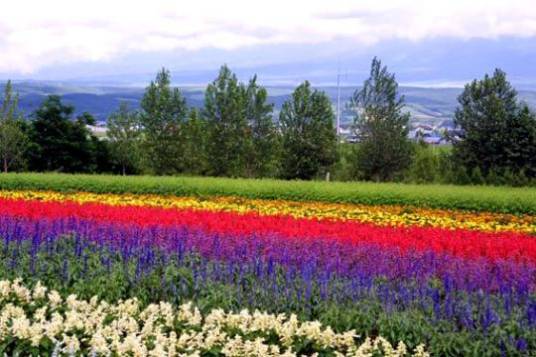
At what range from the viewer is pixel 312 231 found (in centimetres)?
1070

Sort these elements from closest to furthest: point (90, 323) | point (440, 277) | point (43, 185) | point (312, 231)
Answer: point (90, 323) < point (440, 277) < point (312, 231) < point (43, 185)

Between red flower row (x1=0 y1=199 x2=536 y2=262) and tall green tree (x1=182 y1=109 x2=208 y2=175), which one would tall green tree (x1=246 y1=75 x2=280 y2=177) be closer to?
tall green tree (x1=182 y1=109 x2=208 y2=175)

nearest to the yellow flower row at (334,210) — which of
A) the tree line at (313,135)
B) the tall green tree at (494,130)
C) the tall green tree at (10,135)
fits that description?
the tree line at (313,135)

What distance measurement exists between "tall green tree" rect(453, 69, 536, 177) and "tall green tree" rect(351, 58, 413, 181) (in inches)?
94.2

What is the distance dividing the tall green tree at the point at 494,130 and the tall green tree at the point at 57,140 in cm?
1862

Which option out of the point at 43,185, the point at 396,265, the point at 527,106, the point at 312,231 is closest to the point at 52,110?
the point at 43,185

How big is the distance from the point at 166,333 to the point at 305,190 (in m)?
13.6

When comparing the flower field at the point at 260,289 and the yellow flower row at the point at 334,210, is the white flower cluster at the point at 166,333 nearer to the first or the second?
the flower field at the point at 260,289

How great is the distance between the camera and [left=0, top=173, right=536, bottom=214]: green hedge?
58.7 ft

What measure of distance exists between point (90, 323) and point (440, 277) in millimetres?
3761

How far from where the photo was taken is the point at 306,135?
30984 mm

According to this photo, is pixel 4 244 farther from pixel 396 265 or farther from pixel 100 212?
pixel 396 265

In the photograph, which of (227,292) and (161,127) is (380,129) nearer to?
(161,127)

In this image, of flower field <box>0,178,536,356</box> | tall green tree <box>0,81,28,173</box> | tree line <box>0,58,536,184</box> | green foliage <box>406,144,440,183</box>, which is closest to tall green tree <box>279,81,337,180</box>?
tree line <box>0,58,536,184</box>
